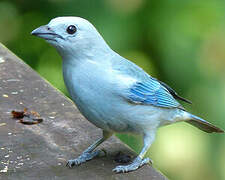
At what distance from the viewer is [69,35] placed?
11.8 ft

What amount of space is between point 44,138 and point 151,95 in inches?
28.1

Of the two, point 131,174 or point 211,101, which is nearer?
point 131,174

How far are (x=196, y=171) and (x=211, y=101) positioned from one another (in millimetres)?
657

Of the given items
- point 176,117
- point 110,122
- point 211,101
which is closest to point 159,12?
point 211,101

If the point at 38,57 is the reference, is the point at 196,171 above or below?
below

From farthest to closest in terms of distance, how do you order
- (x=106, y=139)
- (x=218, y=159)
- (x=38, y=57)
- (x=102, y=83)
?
(x=38, y=57)
(x=218, y=159)
(x=106, y=139)
(x=102, y=83)

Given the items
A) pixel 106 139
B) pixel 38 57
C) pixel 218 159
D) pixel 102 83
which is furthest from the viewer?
pixel 38 57

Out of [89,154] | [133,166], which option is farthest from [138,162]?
[89,154]

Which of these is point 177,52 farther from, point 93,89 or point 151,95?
point 93,89

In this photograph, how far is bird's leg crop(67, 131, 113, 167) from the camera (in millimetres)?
3744

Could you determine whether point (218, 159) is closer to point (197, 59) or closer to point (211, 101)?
point (211, 101)

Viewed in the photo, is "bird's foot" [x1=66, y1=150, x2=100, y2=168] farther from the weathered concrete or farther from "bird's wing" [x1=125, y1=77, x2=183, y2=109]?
"bird's wing" [x1=125, y1=77, x2=183, y2=109]

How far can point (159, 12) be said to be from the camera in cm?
606

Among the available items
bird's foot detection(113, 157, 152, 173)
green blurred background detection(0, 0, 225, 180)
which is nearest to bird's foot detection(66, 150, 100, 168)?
bird's foot detection(113, 157, 152, 173)
